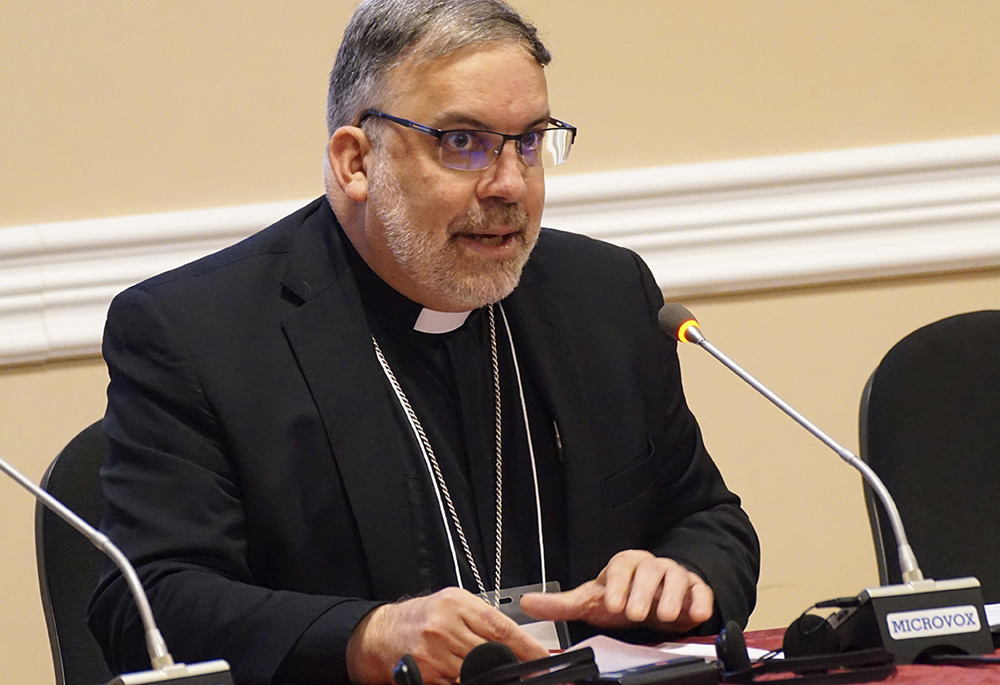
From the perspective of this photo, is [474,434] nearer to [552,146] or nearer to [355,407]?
[355,407]

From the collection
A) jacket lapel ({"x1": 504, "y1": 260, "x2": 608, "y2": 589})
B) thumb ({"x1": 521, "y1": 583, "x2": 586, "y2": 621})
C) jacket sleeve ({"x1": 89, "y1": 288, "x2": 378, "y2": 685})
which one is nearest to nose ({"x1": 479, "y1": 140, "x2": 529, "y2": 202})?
jacket lapel ({"x1": 504, "y1": 260, "x2": 608, "y2": 589})

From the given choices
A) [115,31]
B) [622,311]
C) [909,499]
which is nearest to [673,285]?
[622,311]

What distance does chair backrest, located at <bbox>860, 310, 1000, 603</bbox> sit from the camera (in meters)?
2.36

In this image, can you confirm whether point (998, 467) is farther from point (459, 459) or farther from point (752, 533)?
point (459, 459)

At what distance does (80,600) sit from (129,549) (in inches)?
11.3

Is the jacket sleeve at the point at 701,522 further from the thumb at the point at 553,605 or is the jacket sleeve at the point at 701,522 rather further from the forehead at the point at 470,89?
the forehead at the point at 470,89

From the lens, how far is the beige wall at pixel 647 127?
2.73 meters

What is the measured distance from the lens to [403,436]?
213cm

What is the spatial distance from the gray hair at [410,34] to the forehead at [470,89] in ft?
0.06

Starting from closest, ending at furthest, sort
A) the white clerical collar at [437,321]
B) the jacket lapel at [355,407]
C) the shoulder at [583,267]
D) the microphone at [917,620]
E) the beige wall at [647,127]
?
the microphone at [917,620] < the jacket lapel at [355,407] < the white clerical collar at [437,321] < the shoulder at [583,267] < the beige wall at [647,127]

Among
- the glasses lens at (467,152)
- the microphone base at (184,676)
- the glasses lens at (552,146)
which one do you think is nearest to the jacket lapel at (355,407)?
the glasses lens at (467,152)

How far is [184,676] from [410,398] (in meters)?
0.90

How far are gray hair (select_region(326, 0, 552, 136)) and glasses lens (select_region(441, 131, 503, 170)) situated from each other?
140 millimetres

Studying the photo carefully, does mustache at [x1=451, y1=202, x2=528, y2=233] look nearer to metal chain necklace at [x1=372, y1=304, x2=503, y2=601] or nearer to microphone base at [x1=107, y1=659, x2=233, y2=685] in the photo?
metal chain necklace at [x1=372, y1=304, x2=503, y2=601]
